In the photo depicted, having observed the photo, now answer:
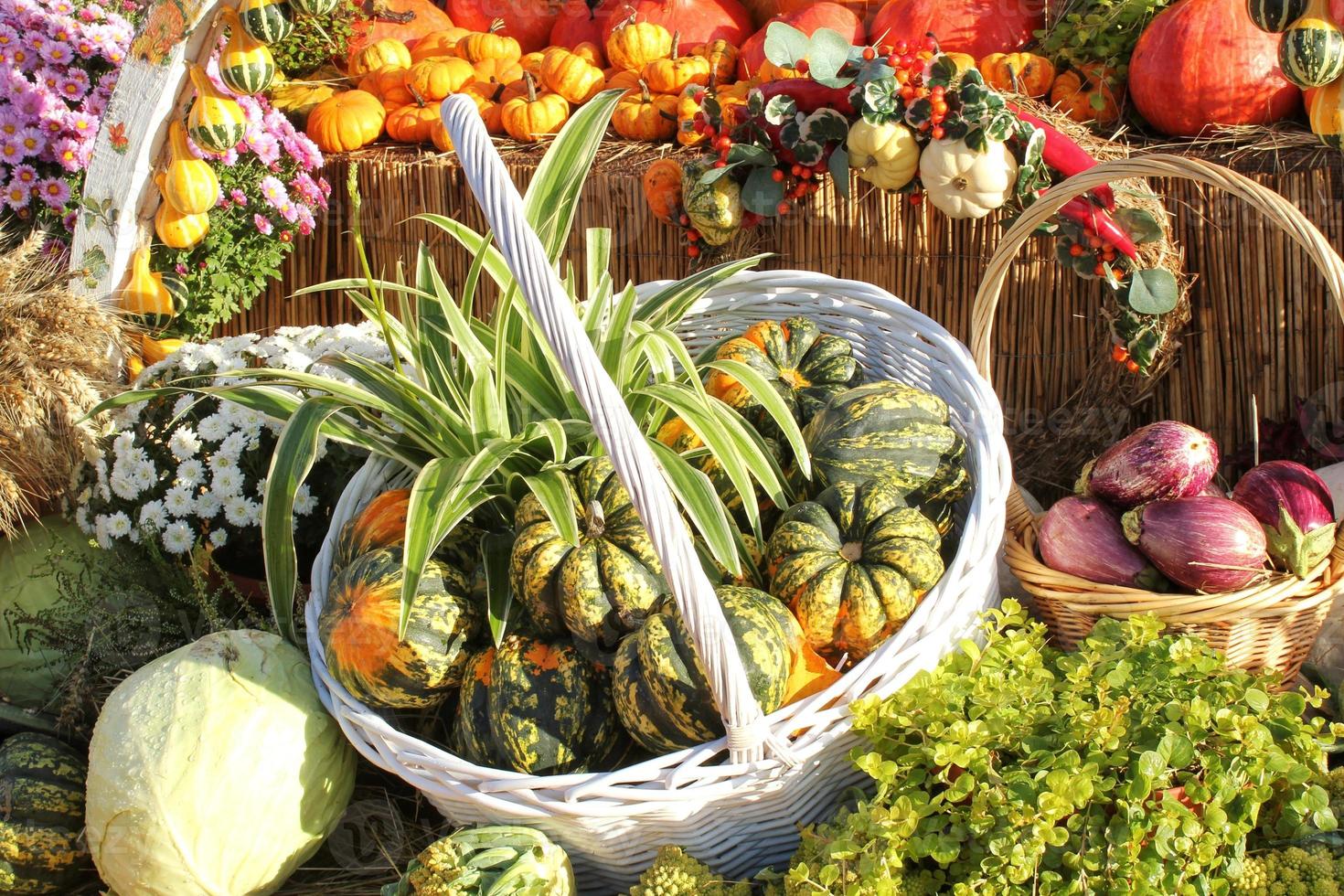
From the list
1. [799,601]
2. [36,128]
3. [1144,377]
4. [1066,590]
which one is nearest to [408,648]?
[799,601]

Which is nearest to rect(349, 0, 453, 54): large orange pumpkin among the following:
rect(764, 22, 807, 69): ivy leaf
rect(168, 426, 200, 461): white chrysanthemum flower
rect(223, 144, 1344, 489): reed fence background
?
rect(223, 144, 1344, 489): reed fence background

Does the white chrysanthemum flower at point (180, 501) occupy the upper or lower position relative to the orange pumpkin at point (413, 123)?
lower

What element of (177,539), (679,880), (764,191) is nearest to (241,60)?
(177,539)

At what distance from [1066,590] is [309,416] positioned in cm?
121

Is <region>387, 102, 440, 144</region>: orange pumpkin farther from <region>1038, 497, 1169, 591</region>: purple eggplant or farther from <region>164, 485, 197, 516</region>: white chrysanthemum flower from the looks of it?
<region>1038, 497, 1169, 591</region>: purple eggplant

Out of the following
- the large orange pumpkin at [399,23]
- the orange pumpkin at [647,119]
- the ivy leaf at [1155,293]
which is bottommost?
the ivy leaf at [1155,293]

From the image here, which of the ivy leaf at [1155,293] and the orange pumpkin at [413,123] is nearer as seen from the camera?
the ivy leaf at [1155,293]

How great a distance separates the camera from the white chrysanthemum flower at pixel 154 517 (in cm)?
207

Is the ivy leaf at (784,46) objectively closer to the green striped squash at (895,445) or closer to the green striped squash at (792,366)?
the green striped squash at (792,366)

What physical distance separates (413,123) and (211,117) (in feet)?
2.60

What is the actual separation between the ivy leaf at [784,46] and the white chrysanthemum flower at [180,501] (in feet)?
4.89

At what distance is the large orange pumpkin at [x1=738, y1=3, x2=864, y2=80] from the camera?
10.1 feet

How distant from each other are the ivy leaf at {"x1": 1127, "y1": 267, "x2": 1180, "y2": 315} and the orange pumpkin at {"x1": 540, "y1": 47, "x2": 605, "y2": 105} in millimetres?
1757

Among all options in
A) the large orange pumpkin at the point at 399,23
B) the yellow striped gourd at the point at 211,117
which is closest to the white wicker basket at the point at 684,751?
the yellow striped gourd at the point at 211,117
